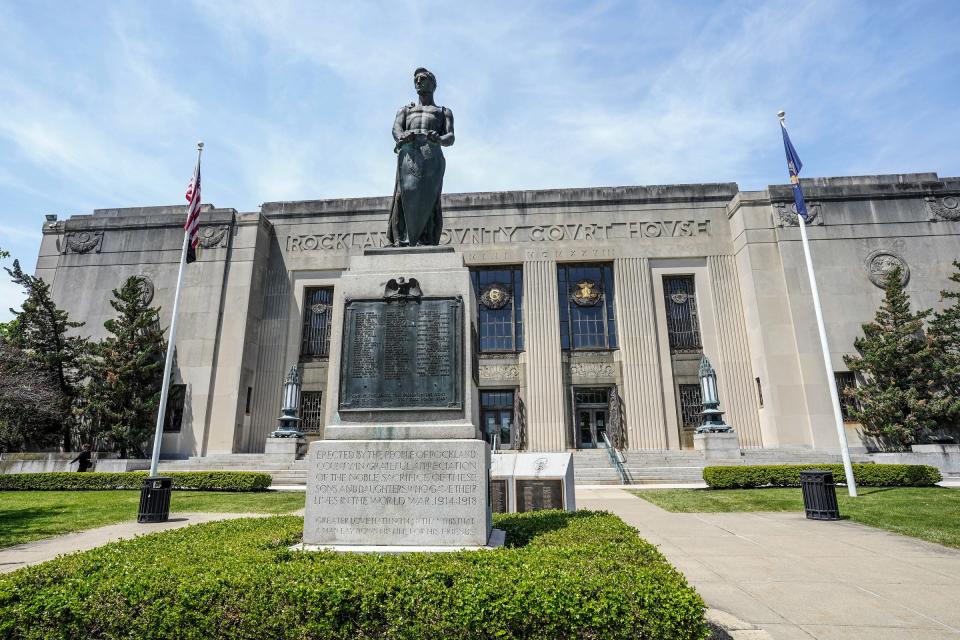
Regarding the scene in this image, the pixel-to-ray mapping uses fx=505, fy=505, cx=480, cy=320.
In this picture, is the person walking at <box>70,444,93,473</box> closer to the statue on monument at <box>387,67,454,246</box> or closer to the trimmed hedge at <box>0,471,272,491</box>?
the trimmed hedge at <box>0,471,272,491</box>

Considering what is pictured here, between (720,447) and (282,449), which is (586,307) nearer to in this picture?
(720,447)

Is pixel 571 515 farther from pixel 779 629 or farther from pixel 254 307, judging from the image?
pixel 254 307

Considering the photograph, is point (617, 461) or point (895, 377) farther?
point (895, 377)

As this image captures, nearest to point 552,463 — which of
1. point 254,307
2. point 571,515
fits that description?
point 571,515

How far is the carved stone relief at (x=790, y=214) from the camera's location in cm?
2630

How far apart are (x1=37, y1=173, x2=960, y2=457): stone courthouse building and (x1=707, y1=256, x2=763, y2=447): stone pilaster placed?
3.9 inches

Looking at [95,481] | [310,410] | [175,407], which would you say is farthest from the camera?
[310,410]

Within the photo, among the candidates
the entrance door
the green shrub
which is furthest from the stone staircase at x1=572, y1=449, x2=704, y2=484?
the green shrub

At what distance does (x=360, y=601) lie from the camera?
3.33 metres

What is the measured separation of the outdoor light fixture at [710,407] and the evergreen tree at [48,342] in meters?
29.0

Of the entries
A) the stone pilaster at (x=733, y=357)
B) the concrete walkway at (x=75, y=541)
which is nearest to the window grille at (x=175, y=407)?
the concrete walkway at (x=75, y=541)

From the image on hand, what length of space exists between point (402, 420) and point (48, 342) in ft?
89.1

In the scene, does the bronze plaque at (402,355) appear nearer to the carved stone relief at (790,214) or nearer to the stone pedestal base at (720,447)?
the stone pedestal base at (720,447)

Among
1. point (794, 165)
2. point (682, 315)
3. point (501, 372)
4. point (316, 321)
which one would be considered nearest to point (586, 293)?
point (682, 315)
